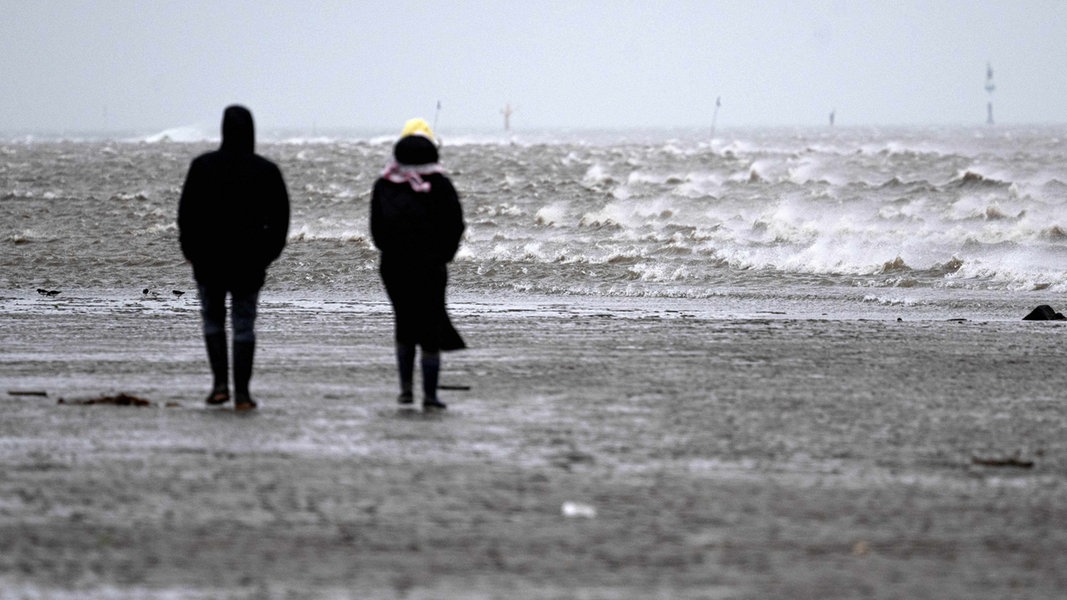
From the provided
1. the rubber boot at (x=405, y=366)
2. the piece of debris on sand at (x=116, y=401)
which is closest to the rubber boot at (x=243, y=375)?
the piece of debris on sand at (x=116, y=401)

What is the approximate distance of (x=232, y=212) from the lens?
9.12 metres

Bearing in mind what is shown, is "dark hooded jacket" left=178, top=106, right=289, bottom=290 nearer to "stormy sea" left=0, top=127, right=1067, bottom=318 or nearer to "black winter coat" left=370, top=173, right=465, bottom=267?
"black winter coat" left=370, top=173, right=465, bottom=267

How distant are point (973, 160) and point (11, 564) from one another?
2238 inches

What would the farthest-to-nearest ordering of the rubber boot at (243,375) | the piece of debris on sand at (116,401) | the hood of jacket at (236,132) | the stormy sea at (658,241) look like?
the stormy sea at (658,241) → the hood of jacket at (236,132) → the piece of debris on sand at (116,401) → the rubber boot at (243,375)

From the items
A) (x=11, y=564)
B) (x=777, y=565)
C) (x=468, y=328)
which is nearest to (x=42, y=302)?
(x=468, y=328)

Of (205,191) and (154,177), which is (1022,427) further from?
(154,177)

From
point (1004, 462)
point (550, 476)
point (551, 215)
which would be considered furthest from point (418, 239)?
point (551, 215)

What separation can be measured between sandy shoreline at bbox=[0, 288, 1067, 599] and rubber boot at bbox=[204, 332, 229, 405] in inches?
10.2

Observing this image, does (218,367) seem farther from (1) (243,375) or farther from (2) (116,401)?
(2) (116,401)

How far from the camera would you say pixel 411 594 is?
5.01 m

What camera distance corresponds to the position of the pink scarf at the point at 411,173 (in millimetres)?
9094

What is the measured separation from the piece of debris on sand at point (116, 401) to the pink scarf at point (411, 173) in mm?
1915

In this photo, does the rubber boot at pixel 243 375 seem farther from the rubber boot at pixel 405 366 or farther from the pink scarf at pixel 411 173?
the pink scarf at pixel 411 173

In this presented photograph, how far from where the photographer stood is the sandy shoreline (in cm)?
527
